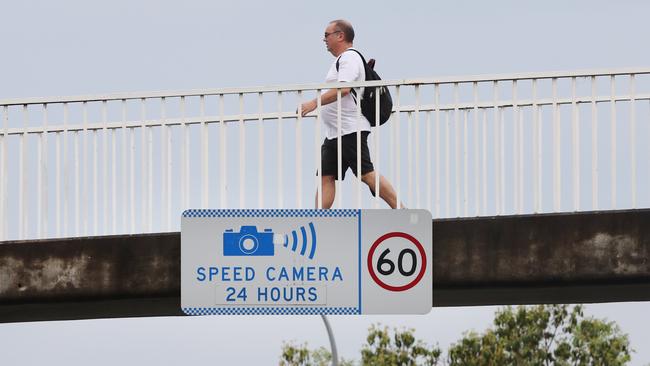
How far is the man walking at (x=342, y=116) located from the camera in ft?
53.7

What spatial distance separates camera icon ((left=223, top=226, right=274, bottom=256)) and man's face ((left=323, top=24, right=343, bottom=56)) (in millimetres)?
1891

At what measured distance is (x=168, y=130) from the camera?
1639 cm

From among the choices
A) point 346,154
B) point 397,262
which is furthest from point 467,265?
point 346,154

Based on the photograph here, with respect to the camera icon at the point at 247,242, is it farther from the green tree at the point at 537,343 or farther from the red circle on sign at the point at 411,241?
the green tree at the point at 537,343

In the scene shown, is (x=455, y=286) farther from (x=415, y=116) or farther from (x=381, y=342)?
(x=381, y=342)

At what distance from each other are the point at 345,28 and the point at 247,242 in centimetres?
225

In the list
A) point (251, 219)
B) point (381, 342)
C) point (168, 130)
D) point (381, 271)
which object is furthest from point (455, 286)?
point (381, 342)

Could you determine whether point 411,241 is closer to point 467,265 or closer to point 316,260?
point 467,265

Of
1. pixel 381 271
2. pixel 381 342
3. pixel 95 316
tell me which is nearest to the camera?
pixel 381 271

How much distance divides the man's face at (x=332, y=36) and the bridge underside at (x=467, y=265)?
201cm

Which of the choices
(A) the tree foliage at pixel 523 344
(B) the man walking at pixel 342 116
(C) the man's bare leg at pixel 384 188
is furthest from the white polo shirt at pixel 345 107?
(A) the tree foliage at pixel 523 344

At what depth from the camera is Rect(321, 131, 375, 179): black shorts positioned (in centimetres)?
1633

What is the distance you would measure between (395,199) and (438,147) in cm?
64

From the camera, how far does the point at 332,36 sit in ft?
53.7
